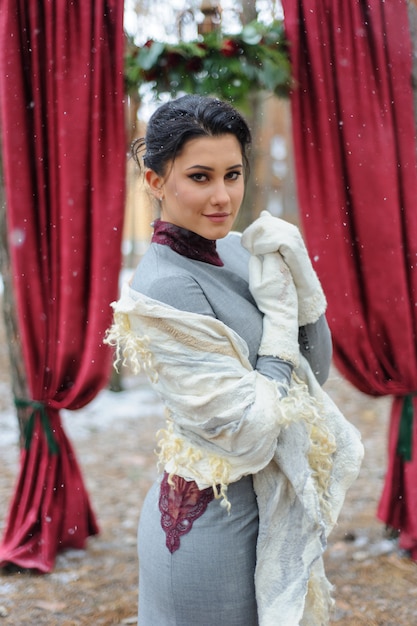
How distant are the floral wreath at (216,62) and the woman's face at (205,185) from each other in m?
1.27

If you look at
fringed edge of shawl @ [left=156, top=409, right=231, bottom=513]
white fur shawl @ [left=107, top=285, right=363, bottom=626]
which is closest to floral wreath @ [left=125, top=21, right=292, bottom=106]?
white fur shawl @ [left=107, top=285, right=363, bottom=626]

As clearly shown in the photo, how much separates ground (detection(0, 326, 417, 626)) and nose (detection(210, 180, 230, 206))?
5.92ft

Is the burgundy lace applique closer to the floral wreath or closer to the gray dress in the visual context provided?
the gray dress

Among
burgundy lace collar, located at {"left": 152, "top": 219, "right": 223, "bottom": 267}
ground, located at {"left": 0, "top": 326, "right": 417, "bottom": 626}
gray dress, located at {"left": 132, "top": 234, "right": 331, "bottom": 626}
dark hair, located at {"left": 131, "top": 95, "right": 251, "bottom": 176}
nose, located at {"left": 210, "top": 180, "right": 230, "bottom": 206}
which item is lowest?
ground, located at {"left": 0, "top": 326, "right": 417, "bottom": 626}

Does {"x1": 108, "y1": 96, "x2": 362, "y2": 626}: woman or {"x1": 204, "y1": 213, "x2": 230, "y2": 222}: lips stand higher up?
{"x1": 204, "y1": 213, "x2": 230, "y2": 222}: lips

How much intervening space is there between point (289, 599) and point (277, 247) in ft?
2.62

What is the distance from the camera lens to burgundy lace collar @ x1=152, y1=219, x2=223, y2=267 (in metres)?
1.56

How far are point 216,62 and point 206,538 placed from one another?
79.1 inches

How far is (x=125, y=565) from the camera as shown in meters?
3.09

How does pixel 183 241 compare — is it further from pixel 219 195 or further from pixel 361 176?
pixel 361 176

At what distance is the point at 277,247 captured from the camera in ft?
5.14

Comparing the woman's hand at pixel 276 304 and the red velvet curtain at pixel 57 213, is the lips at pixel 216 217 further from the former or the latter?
the red velvet curtain at pixel 57 213

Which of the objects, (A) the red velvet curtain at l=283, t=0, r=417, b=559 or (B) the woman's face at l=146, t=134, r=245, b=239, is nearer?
(B) the woman's face at l=146, t=134, r=245, b=239

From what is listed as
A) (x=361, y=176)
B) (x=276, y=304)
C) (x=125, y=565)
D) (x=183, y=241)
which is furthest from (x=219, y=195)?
(x=125, y=565)
